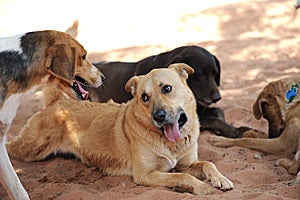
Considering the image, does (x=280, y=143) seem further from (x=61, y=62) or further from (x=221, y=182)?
(x=61, y=62)

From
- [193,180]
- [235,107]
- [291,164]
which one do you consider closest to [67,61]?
Answer: [193,180]

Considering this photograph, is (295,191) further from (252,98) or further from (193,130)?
(252,98)

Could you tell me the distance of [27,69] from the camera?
473 cm

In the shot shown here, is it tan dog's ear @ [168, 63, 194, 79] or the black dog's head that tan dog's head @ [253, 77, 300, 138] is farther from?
tan dog's ear @ [168, 63, 194, 79]

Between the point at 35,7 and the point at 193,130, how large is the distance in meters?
9.12

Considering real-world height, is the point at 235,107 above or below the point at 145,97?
below

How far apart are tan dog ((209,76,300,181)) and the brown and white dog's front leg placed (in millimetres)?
1164

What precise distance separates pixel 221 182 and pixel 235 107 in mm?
2928

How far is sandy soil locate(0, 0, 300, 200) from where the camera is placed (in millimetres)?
5034

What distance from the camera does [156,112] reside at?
504cm

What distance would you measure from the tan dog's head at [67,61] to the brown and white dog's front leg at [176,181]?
3.18ft

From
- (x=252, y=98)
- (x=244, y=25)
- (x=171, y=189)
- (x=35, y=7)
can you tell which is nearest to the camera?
(x=171, y=189)

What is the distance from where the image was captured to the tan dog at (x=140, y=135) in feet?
16.8

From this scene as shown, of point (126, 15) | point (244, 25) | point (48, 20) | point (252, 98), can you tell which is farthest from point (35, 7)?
point (252, 98)
